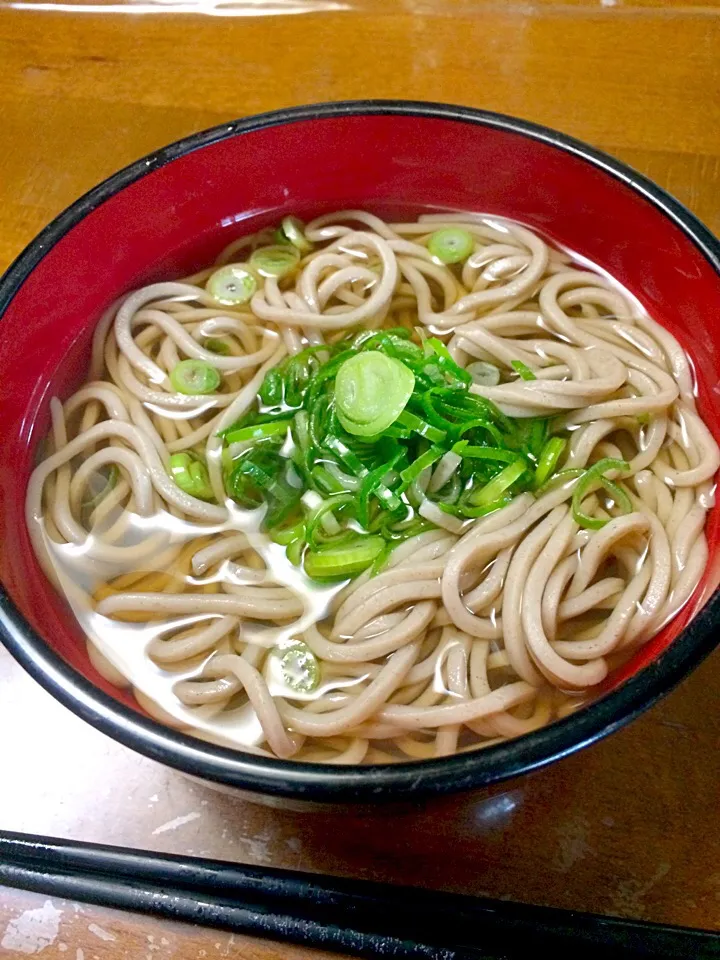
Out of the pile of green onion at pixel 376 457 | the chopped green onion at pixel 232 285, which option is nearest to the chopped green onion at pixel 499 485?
the pile of green onion at pixel 376 457

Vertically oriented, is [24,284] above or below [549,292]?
below

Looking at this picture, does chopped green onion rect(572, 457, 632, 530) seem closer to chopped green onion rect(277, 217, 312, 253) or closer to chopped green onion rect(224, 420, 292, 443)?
chopped green onion rect(224, 420, 292, 443)

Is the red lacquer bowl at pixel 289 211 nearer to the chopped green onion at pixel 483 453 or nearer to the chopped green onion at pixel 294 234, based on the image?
the chopped green onion at pixel 294 234

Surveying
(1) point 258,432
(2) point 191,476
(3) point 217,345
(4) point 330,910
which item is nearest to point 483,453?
(1) point 258,432

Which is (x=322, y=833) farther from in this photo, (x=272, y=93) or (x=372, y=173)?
(x=272, y=93)

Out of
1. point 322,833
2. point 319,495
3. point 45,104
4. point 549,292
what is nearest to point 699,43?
point 549,292

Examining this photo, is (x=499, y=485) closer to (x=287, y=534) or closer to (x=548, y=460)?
(x=548, y=460)
